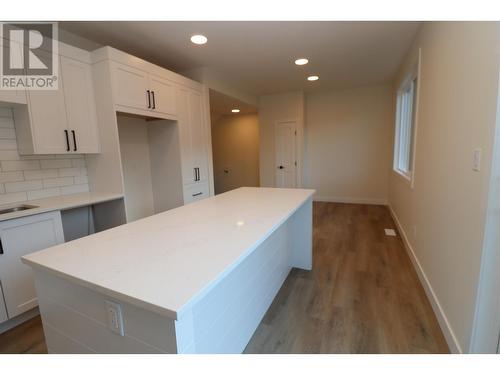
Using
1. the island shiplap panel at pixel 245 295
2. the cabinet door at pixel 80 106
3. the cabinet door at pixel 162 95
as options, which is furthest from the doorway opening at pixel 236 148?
the island shiplap panel at pixel 245 295

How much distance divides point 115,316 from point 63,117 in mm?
2162

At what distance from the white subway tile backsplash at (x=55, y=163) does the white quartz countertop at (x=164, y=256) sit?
5.26 ft

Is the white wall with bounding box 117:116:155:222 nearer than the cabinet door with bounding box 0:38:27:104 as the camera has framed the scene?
No

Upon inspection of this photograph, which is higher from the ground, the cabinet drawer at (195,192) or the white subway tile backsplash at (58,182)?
the white subway tile backsplash at (58,182)

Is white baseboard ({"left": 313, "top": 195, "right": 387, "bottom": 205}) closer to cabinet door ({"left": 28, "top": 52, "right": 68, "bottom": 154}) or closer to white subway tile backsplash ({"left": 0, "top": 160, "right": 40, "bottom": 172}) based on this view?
cabinet door ({"left": 28, "top": 52, "right": 68, "bottom": 154})

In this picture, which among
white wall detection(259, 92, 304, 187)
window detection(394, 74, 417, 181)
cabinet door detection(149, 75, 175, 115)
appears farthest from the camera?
white wall detection(259, 92, 304, 187)

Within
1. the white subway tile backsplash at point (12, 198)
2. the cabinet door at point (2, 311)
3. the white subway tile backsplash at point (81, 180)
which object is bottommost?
the cabinet door at point (2, 311)

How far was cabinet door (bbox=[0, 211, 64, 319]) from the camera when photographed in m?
1.74

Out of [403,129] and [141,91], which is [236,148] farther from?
[141,91]

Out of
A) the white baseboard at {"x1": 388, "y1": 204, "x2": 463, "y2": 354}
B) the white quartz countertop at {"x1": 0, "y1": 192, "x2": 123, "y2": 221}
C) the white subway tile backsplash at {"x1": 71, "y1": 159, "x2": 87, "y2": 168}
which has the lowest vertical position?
the white baseboard at {"x1": 388, "y1": 204, "x2": 463, "y2": 354}

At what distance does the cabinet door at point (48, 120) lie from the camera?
2.03 metres

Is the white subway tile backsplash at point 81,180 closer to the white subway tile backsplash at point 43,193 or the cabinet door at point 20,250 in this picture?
the white subway tile backsplash at point 43,193

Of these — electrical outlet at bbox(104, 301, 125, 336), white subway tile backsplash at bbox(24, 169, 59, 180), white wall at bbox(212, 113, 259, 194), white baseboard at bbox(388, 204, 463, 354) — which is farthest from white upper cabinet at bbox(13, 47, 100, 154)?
white wall at bbox(212, 113, 259, 194)

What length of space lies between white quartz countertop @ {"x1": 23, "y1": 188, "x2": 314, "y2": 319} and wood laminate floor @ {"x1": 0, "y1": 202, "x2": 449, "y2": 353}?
33.6 inches
